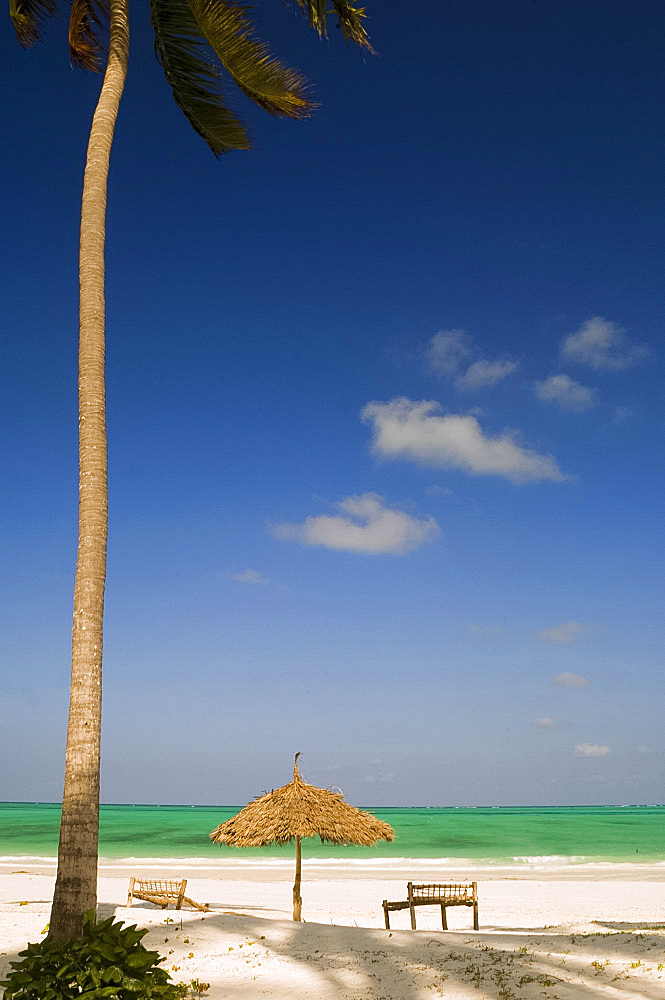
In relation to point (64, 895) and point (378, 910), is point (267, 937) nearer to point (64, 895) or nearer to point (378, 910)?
point (64, 895)

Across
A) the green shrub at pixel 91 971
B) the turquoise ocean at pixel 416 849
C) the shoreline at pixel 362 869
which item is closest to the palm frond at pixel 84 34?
the green shrub at pixel 91 971

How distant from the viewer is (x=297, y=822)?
14.1m

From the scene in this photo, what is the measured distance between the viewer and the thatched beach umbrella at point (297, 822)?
14.0m

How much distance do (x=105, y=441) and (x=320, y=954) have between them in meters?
6.55

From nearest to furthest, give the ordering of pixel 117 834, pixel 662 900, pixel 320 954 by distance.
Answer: pixel 320 954 < pixel 662 900 < pixel 117 834

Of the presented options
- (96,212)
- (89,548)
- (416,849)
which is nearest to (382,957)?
(89,548)

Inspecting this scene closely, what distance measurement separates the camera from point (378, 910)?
66.8 feet

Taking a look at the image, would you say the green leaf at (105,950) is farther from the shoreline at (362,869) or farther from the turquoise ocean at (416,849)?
the turquoise ocean at (416,849)

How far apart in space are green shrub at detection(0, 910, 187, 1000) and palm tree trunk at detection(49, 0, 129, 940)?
204 mm

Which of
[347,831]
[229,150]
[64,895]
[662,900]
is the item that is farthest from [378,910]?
[229,150]

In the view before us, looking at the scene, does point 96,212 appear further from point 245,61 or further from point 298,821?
point 298,821

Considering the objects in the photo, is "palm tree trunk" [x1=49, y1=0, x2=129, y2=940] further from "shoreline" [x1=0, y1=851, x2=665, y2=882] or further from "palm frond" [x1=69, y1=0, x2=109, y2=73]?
"shoreline" [x1=0, y1=851, x2=665, y2=882]

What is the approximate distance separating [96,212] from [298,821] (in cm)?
1088

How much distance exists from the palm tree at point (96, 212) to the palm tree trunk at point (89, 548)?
0.01m
